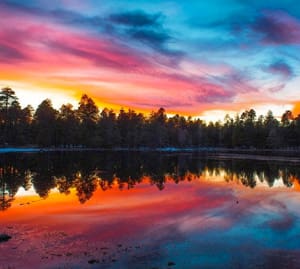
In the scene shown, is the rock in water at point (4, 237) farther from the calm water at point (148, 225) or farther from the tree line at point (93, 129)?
the tree line at point (93, 129)

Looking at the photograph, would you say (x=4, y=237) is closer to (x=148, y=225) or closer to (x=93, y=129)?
(x=148, y=225)

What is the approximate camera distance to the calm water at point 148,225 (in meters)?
15.4

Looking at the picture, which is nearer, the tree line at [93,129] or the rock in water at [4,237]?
the rock in water at [4,237]

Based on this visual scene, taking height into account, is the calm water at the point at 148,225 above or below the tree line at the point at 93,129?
below

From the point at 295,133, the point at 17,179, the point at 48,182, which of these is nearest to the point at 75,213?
the point at 48,182

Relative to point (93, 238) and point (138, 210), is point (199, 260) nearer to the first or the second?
point (93, 238)

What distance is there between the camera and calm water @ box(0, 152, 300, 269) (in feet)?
50.5

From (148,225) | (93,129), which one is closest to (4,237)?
(148,225)

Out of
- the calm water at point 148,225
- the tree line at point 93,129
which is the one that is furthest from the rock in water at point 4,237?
the tree line at point 93,129

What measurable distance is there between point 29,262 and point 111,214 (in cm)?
1049

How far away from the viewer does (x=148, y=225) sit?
21.7m

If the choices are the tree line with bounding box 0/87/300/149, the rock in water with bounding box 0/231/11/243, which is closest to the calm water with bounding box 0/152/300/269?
the rock in water with bounding box 0/231/11/243

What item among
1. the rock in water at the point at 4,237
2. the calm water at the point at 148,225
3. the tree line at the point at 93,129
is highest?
the tree line at the point at 93,129

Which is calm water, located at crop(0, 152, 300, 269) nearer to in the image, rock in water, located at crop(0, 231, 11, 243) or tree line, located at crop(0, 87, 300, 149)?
rock in water, located at crop(0, 231, 11, 243)
